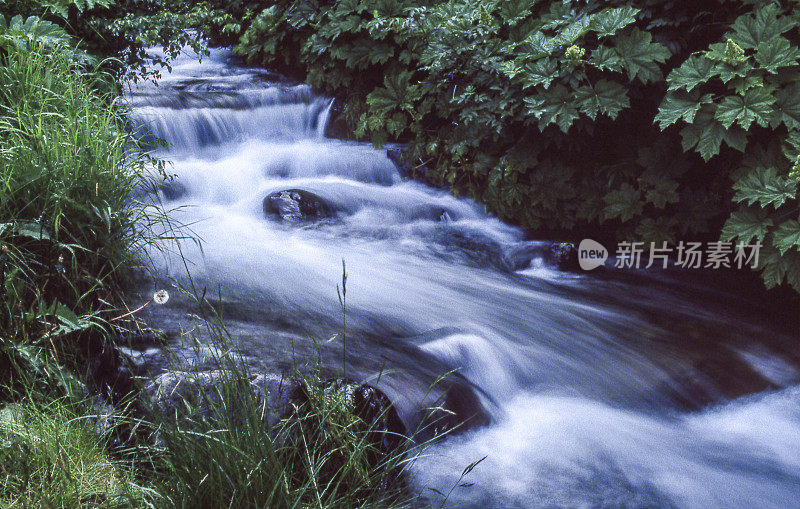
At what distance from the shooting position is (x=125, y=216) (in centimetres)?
282

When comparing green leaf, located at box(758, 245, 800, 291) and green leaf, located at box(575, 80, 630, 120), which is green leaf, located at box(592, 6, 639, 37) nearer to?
green leaf, located at box(575, 80, 630, 120)

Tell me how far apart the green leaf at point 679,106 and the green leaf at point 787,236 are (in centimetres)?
76

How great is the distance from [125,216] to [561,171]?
299 cm

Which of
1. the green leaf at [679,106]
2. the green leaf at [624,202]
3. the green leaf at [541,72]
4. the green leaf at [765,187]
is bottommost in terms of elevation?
the green leaf at [624,202]

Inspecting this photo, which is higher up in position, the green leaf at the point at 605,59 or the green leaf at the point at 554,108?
the green leaf at the point at 605,59

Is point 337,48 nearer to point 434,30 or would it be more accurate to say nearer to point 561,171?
point 434,30

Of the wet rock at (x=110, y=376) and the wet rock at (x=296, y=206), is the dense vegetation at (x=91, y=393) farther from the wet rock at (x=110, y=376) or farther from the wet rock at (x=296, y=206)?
the wet rock at (x=296, y=206)

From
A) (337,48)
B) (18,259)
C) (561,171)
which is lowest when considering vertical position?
(18,259)

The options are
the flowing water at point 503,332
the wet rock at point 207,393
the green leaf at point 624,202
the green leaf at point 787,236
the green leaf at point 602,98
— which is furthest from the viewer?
the green leaf at point 624,202

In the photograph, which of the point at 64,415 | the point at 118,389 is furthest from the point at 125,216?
the point at 64,415

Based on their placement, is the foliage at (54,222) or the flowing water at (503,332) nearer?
the foliage at (54,222)

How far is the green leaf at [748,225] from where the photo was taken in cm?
349

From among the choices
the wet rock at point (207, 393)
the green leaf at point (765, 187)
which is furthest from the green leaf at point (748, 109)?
the wet rock at point (207, 393)

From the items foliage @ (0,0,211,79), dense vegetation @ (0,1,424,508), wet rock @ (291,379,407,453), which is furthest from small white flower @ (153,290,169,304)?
foliage @ (0,0,211,79)
